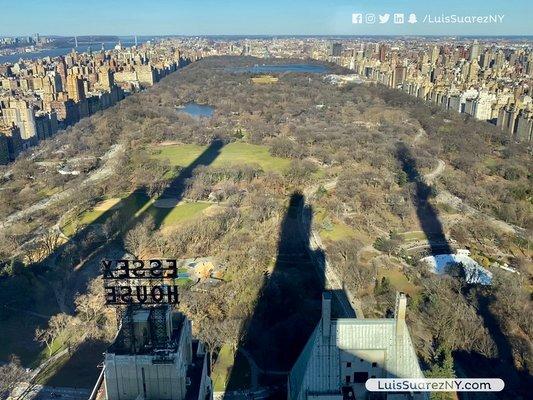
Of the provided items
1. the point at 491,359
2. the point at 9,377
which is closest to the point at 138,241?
the point at 9,377

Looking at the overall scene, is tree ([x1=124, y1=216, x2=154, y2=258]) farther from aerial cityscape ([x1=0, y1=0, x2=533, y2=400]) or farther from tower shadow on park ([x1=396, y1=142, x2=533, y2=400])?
tower shadow on park ([x1=396, y1=142, x2=533, y2=400])

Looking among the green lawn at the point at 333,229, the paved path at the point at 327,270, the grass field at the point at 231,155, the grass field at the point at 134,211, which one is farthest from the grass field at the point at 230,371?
the grass field at the point at 231,155

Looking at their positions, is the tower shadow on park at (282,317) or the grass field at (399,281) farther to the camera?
the grass field at (399,281)

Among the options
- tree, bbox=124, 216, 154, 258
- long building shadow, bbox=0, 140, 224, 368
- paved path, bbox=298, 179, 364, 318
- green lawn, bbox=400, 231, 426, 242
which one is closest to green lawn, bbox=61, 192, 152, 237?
long building shadow, bbox=0, 140, 224, 368

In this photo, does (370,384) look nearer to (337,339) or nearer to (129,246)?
(337,339)

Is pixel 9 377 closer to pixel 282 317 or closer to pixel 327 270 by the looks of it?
pixel 282 317

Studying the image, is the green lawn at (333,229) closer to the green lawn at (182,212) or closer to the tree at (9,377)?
the green lawn at (182,212)

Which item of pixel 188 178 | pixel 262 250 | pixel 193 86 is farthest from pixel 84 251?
pixel 193 86
